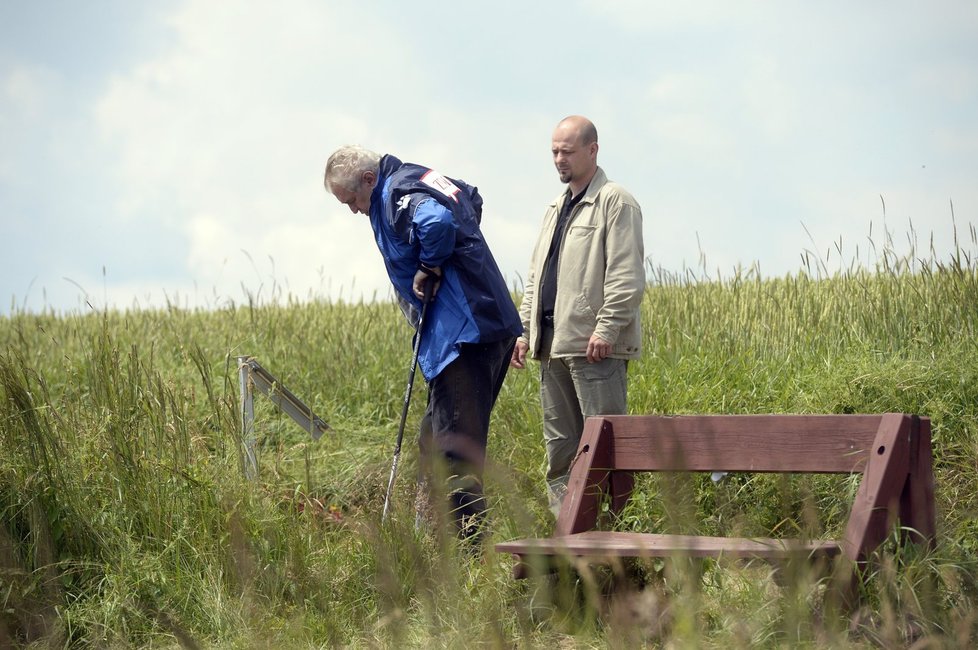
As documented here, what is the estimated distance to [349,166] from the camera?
5625mm

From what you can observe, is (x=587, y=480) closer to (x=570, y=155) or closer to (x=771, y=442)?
(x=771, y=442)

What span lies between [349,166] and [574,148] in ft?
4.04

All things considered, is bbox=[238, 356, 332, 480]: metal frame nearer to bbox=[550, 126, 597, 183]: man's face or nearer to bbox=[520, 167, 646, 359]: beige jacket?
bbox=[520, 167, 646, 359]: beige jacket

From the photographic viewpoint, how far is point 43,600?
4957 millimetres

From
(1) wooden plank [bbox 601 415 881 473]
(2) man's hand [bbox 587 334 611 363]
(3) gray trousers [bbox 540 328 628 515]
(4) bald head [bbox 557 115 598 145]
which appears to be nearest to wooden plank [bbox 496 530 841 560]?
(1) wooden plank [bbox 601 415 881 473]

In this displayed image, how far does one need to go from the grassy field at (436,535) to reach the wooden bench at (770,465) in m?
0.15

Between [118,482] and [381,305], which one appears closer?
[118,482]

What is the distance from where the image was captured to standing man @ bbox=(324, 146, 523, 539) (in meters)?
5.36

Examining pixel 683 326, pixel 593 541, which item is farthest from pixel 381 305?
pixel 593 541

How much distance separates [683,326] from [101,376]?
4595 millimetres

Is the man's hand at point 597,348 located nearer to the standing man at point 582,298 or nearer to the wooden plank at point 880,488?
the standing man at point 582,298

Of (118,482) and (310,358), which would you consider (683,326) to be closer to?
(310,358)

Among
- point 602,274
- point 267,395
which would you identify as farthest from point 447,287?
point 267,395

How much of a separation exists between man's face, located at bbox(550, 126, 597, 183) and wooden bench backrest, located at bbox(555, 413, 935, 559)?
5.09ft
